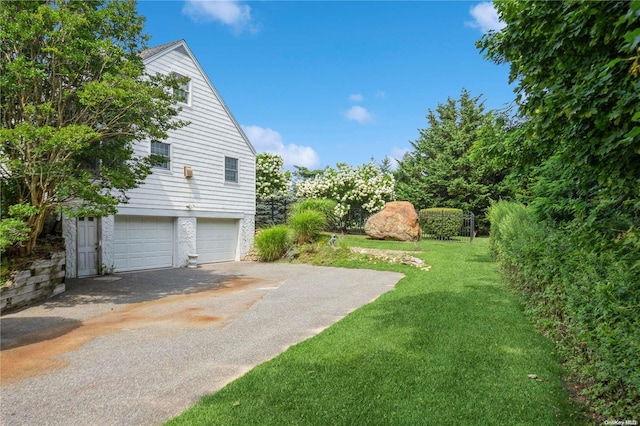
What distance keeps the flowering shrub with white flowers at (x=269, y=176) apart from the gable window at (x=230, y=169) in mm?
Answer: 4478

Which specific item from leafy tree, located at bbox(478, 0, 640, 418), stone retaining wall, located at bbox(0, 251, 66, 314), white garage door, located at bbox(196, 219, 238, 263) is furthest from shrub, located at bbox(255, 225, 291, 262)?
leafy tree, located at bbox(478, 0, 640, 418)

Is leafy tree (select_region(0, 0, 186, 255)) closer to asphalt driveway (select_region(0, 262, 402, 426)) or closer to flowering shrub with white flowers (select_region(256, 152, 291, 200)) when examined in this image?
asphalt driveway (select_region(0, 262, 402, 426))

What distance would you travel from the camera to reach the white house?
415 inches

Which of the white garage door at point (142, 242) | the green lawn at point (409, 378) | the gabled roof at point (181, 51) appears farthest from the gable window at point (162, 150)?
the green lawn at point (409, 378)

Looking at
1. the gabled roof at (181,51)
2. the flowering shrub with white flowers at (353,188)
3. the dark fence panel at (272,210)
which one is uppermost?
the gabled roof at (181,51)

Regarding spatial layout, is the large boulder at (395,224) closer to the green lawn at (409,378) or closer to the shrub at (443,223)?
the shrub at (443,223)

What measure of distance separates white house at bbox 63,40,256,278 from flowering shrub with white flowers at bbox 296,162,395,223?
206 inches

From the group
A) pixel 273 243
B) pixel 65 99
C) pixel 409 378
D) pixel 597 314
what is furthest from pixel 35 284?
pixel 597 314

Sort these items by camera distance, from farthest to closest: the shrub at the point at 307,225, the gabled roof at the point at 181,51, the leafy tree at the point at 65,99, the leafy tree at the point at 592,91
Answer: the shrub at the point at 307,225, the gabled roof at the point at 181,51, the leafy tree at the point at 65,99, the leafy tree at the point at 592,91

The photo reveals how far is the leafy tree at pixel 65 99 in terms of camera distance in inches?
254

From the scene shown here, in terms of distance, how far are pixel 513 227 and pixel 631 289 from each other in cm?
477

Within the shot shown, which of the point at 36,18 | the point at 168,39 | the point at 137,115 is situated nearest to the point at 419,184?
the point at 168,39

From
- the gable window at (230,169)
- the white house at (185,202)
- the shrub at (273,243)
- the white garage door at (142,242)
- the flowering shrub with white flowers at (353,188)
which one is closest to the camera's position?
the white house at (185,202)

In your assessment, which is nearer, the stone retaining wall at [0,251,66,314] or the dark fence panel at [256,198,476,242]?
the stone retaining wall at [0,251,66,314]
